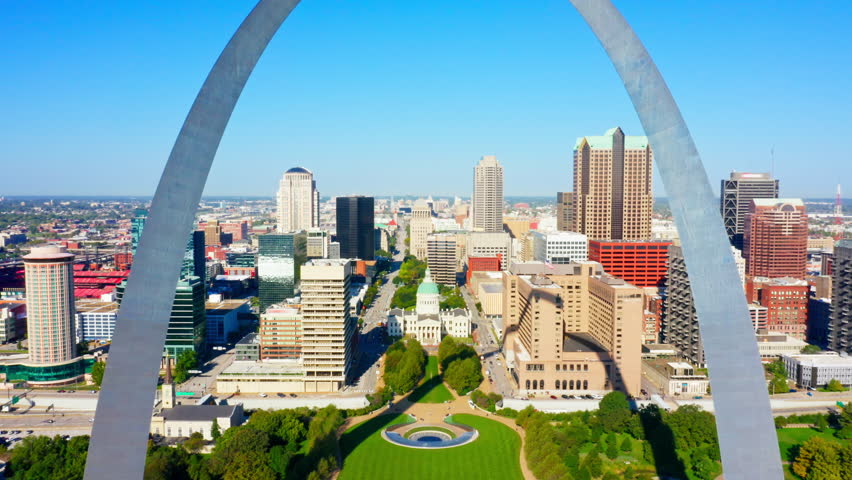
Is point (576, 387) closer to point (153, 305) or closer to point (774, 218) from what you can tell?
point (153, 305)

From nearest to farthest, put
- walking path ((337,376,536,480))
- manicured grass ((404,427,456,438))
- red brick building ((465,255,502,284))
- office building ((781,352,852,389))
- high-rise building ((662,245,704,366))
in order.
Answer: manicured grass ((404,427,456,438)), walking path ((337,376,536,480)), office building ((781,352,852,389)), high-rise building ((662,245,704,366)), red brick building ((465,255,502,284))

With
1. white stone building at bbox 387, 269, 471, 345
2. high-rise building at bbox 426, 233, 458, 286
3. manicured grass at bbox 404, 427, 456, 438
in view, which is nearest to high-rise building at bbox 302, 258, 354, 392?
manicured grass at bbox 404, 427, 456, 438

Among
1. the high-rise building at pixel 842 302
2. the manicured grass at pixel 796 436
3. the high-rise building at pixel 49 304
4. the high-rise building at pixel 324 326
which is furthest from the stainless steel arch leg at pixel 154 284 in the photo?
the high-rise building at pixel 842 302

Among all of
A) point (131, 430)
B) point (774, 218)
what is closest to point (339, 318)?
point (131, 430)

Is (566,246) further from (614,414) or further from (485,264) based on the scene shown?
(614,414)

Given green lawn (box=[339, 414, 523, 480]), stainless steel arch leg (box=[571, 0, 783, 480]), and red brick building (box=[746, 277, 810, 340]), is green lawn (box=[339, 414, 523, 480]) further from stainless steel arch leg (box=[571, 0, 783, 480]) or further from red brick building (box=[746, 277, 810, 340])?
red brick building (box=[746, 277, 810, 340])

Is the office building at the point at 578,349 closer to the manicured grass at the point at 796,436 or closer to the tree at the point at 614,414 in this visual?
the tree at the point at 614,414
